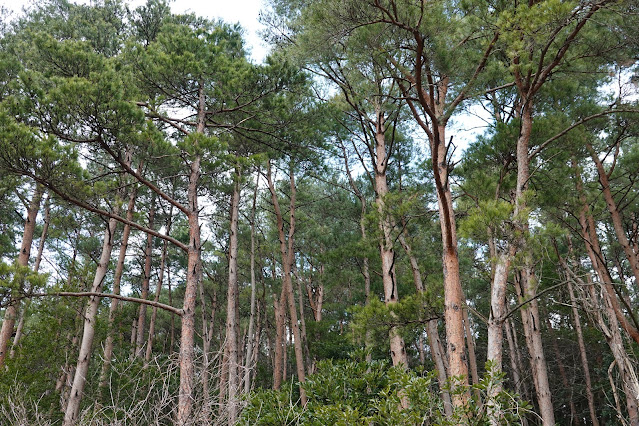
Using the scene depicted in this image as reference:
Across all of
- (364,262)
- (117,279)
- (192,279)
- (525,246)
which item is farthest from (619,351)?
(117,279)

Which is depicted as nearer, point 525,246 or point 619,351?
point 619,351

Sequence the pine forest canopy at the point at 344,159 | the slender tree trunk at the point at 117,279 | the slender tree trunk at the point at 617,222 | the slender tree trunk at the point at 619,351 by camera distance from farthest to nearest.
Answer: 1. the slender tree trunk at the point at 117,279
2. the slender tree trunk at the point at 617,222
3. the pine forest canopy at the point at 344,159
4. the slender tree trunk at the point at 619,351

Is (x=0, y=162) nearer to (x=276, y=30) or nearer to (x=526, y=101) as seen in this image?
(x=276, y=30)

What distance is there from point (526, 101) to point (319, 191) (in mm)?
9282

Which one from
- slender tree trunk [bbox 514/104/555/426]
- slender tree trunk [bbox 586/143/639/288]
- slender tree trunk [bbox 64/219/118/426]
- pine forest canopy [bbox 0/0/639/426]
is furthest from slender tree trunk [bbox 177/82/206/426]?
slender tree trunk [bbox 586/143/639/288]

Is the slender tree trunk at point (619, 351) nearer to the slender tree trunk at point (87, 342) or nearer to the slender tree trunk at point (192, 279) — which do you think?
the slender tree trunk at point (192, 279)

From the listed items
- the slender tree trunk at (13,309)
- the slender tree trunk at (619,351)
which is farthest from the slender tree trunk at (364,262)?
the slender tree trunk at (13,309)

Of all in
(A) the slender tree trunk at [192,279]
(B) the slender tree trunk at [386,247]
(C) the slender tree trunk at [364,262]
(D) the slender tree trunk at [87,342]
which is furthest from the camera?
(D) the slender tree trunk at [87,342]

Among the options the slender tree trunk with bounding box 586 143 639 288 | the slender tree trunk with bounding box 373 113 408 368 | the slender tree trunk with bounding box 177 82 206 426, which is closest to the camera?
the slender tree trunk with bounding box 177 82 206 426

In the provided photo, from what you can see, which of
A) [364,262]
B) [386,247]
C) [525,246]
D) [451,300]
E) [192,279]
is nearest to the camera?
[525,246]

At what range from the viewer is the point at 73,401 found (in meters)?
6.15

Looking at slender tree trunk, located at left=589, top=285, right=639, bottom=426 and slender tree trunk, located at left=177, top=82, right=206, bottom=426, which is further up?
slender tree trunk, located at left=177, top=82, right=206, bottom=426

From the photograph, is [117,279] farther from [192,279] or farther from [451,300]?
[451,300]

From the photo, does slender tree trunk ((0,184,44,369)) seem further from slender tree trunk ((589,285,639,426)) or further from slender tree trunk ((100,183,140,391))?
slender tree trunk ((589,285,639,426))
